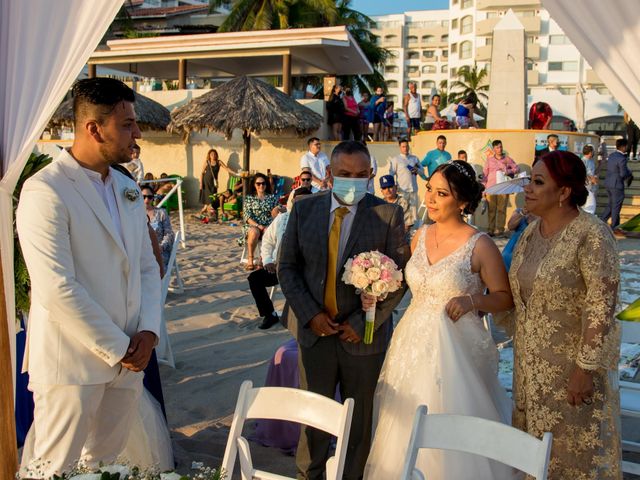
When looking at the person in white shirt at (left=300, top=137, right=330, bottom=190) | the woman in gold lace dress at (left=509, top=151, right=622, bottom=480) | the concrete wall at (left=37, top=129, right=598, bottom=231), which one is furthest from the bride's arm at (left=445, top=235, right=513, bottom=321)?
the concrete wall at (left=37, top=129, right=598, bottom=231)

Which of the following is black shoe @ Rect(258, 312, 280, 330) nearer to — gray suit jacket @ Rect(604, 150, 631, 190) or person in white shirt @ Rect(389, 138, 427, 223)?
person in white shirt @ Rect(389, 138, 427, 223)

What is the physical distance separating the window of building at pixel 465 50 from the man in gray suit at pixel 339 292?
80.6 meters

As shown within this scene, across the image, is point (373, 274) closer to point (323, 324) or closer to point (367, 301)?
point (367, 301)

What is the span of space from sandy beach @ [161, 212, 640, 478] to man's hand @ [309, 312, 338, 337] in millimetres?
1250

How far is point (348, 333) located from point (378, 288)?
0.38 meters

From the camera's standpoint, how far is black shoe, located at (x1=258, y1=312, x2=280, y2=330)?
289 inches

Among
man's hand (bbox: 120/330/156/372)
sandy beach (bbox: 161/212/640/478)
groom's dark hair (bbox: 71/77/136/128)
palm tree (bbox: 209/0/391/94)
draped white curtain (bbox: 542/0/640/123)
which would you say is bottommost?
sandy beach (bbox: 161/212/640/478)

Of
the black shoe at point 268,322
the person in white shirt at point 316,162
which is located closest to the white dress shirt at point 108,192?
the black shoe at point 268,322

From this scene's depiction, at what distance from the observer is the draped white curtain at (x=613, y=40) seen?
108 inches

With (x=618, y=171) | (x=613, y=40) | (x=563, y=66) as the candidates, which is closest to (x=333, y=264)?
(x=613, y=40)

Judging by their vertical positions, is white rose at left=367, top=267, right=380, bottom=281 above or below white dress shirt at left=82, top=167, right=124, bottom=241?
below

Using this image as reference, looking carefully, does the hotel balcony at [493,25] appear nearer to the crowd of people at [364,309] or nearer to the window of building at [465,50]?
the window of building at [465,50]

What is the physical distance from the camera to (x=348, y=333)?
139 inches

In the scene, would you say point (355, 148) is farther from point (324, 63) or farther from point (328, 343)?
point (324, 63)
